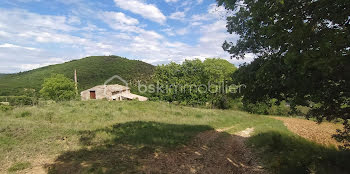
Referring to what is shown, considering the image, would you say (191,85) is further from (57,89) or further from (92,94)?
(57,89)

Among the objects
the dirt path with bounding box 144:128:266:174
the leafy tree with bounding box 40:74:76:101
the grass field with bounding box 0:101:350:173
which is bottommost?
the dirt path with bounding box 144:128:266:174

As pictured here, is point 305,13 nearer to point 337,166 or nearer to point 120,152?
point 337,166

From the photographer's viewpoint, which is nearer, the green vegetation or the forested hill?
the green vegetation

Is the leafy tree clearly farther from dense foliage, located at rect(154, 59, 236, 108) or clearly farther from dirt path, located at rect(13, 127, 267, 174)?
dirt path, located at rect(13, 127, 267, 174)

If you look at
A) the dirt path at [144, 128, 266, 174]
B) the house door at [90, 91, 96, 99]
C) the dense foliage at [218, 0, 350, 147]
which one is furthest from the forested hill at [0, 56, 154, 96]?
the dense foliage at [218, 0, 350, 147]

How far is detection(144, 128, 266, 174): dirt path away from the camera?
233 inches

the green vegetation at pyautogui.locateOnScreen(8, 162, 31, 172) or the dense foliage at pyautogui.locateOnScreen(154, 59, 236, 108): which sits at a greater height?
the dense foliage at pyautogui.locateOnScreen(154, 59, 236, 108)

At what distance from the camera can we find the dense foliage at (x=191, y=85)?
3178 cm

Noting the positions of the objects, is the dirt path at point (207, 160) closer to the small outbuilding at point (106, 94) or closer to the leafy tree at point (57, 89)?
the small outbuilding at point (106, 94)

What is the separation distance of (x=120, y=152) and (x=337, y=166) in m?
7.62

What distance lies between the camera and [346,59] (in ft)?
11.6

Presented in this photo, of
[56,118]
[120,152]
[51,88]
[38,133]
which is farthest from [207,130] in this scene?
[51,88]

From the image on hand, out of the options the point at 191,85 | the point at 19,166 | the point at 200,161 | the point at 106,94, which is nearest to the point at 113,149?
the point at 19,166

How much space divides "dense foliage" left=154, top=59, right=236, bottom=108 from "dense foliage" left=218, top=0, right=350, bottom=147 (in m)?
25.1
